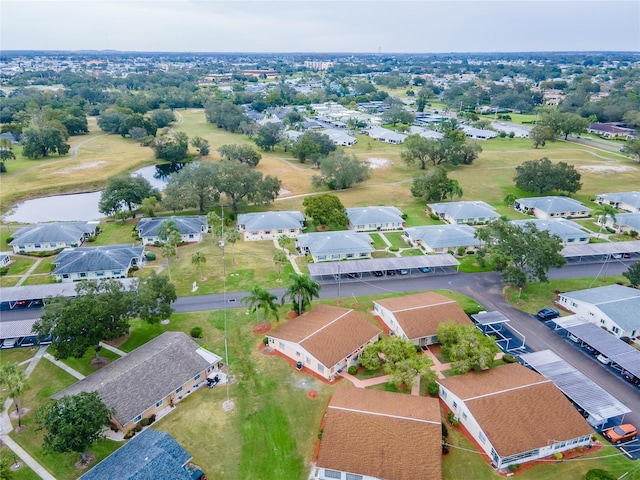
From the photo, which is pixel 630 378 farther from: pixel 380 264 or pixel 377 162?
pixel 377 162

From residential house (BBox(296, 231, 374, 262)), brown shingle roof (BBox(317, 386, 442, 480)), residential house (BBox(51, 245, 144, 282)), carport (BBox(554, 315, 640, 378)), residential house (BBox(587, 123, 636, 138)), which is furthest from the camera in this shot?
residential house (BBox(587, 123, 636, 138))

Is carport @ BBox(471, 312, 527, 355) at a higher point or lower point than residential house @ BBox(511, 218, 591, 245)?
lower

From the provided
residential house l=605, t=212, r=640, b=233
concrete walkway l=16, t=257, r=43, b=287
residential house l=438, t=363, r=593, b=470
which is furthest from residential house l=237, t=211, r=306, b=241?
residential house l=605, t=212, r=640, b=233

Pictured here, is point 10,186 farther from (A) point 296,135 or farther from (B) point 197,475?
(B) point 197,475

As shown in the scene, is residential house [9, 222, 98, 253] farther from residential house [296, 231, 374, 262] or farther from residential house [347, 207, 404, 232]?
residential house [347, 207, 404, 232]

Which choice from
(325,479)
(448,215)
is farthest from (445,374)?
(448,215)

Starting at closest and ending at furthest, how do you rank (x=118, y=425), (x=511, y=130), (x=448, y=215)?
1. (x=118, y=425)
2. (x=448, y=215)
3. (x=511, y=130)
